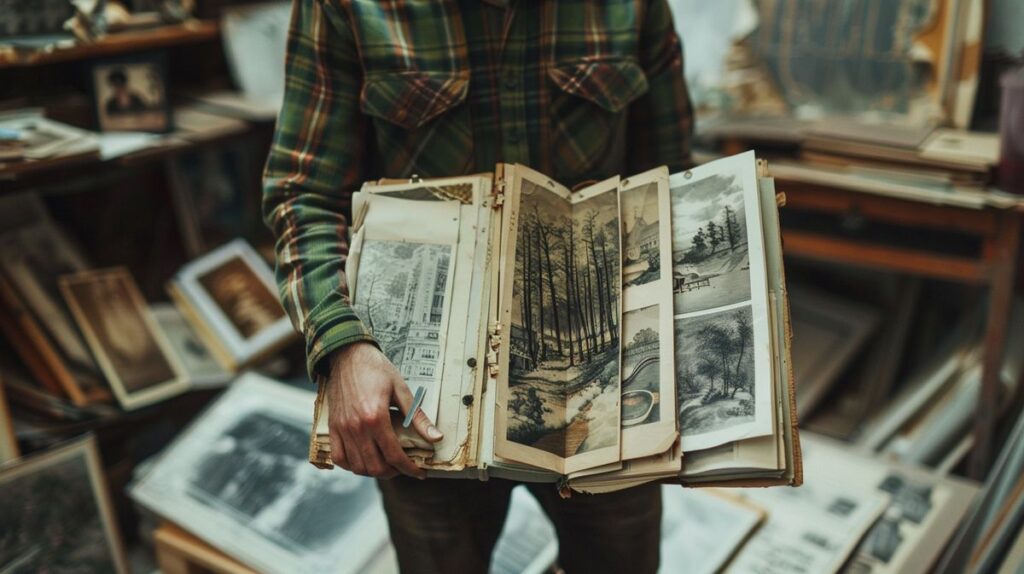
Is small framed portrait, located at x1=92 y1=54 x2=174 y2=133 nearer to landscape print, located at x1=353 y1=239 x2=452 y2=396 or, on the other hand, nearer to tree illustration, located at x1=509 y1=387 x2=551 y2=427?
landscape print, located at x1=353 y1=239 x2=452 y2=396

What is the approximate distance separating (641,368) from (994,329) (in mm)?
1224

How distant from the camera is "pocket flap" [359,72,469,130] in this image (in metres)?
0.94

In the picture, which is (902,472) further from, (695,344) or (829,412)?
(695,344)

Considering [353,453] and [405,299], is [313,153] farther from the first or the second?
[353,453]

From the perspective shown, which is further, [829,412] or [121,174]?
[829,412]

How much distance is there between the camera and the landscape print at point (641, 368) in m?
0.79

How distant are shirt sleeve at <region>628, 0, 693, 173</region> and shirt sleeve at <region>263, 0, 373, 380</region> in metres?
0.35

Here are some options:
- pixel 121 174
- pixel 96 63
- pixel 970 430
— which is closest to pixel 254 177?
pixel 121 174

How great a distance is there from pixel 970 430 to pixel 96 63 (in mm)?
2048

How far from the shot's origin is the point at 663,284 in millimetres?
839

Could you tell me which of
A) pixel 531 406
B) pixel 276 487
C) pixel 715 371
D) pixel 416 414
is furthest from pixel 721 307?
pixel 276 487

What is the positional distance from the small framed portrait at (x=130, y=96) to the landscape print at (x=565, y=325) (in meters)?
1.27

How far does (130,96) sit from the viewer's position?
1.83 meters

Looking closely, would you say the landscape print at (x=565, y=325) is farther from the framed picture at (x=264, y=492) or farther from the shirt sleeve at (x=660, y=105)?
the framed picture at (x=264, y=492)
